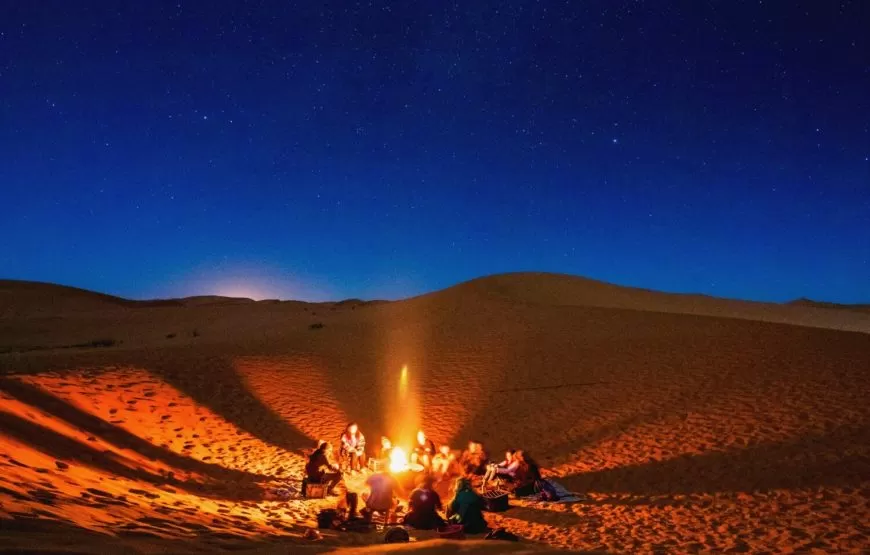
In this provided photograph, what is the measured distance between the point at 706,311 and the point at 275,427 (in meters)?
42.3

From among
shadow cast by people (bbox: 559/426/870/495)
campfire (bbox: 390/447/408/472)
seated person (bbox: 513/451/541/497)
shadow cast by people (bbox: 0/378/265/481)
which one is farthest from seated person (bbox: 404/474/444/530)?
shadow cast by people (bbox: 0/378/265/481)

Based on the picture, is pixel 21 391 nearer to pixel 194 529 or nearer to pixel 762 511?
pixel 194 529

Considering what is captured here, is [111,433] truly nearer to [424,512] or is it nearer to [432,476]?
[432,476]

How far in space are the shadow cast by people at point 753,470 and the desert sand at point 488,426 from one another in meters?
0.06

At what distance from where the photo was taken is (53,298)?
69.4 metres

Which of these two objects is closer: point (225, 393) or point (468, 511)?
point (468, 511)

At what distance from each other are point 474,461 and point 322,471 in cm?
314

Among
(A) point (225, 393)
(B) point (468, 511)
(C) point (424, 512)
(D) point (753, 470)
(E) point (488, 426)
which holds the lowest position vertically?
(C) point (424, 512)

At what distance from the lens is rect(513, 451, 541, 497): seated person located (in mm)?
11125

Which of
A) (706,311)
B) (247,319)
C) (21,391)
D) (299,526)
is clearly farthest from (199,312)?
(299,526)

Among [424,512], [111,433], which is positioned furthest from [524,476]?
[111,433]

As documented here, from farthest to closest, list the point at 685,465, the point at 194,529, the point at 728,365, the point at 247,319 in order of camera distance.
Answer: the point at 247,319, the point at 728,365, the point at 685,465, the point at 194,529

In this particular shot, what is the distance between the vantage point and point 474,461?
1195 cm

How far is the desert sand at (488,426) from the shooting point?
325 inches
